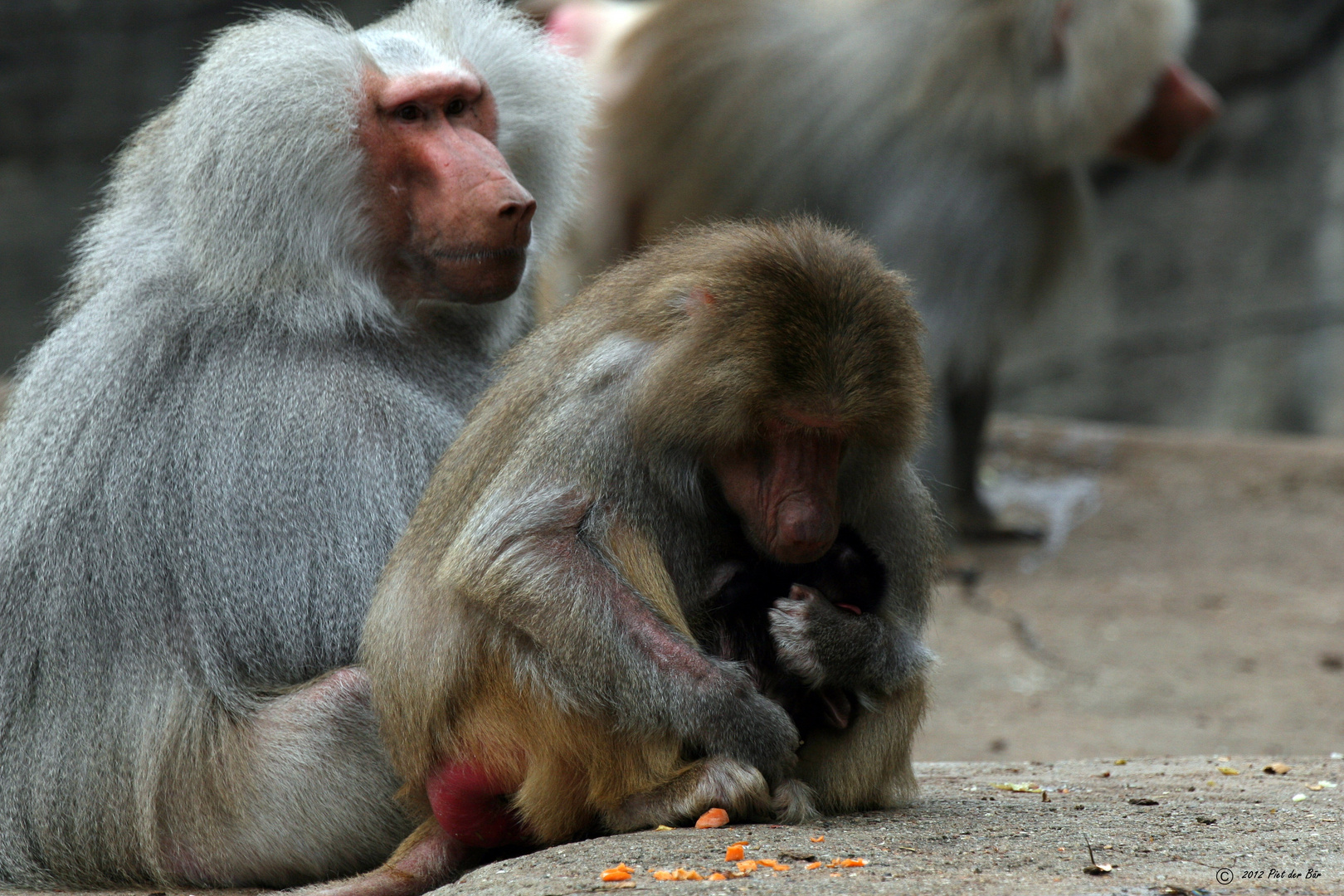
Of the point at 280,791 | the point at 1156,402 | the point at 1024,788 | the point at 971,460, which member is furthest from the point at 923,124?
the point at 1156,402

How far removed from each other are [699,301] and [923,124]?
4212mm

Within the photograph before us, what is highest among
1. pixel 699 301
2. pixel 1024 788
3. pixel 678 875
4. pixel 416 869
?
pixel 699 301

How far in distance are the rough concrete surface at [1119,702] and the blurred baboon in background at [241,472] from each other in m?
0.70

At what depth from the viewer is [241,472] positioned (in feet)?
9.43

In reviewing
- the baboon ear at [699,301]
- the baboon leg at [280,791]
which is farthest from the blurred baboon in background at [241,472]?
the baboon ear at [699,301]

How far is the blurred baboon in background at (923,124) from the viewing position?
6.31 m

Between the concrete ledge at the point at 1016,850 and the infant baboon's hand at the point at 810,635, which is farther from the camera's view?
the infant baboon's hand at the point at 810,635

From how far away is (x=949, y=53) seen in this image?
6.30 m

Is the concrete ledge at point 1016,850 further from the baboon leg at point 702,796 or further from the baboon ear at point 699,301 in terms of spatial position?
the baboon ear at point 699,301

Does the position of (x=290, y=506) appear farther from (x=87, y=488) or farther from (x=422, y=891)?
(x=422, y=891)

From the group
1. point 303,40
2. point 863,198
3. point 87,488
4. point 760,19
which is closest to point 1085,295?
point 863,198

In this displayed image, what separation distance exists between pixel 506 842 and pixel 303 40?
1645 mm

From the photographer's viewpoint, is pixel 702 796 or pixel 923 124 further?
pixel 923 124

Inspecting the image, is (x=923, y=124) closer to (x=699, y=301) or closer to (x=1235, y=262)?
(x=699, y=301)
